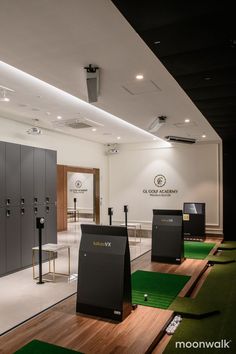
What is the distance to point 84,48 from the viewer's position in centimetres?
323

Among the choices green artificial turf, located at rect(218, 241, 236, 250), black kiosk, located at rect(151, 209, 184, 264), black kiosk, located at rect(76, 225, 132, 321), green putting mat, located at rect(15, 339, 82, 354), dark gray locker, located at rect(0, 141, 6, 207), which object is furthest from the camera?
green artificial turf, located at rect(218, 241, 236, 250)

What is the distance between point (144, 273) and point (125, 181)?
5720 millimetres

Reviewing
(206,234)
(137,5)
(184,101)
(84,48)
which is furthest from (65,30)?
(206,234)

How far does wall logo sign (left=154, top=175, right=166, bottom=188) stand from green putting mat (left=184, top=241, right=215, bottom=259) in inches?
95.4

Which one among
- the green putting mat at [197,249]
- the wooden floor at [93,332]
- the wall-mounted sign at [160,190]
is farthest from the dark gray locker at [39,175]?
the wall-mounted sign at [160,190]

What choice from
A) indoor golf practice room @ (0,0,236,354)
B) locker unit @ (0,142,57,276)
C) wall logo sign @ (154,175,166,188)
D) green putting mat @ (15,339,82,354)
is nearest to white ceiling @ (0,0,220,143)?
indoor golf practice room @ (0,0,236,354)

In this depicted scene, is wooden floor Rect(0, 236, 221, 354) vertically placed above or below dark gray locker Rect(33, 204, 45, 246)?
below

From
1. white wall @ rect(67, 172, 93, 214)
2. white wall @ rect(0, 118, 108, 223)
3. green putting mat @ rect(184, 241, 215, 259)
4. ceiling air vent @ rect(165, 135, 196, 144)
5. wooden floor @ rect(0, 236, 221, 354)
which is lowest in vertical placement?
green putting mat @ rect(184, 241, 215, 259)

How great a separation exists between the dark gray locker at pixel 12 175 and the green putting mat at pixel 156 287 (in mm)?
2834

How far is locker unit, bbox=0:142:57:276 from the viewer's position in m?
6.05

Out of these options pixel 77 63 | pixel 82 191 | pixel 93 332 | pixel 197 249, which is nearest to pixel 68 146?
pixel 197 249

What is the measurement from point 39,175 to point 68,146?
2332 millimetres

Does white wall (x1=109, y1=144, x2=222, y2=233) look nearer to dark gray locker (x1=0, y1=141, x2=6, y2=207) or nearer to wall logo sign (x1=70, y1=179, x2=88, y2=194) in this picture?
wall logo sign (x1=70, y1=179, x2=88, y2=194)

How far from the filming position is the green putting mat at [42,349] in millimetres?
2877
